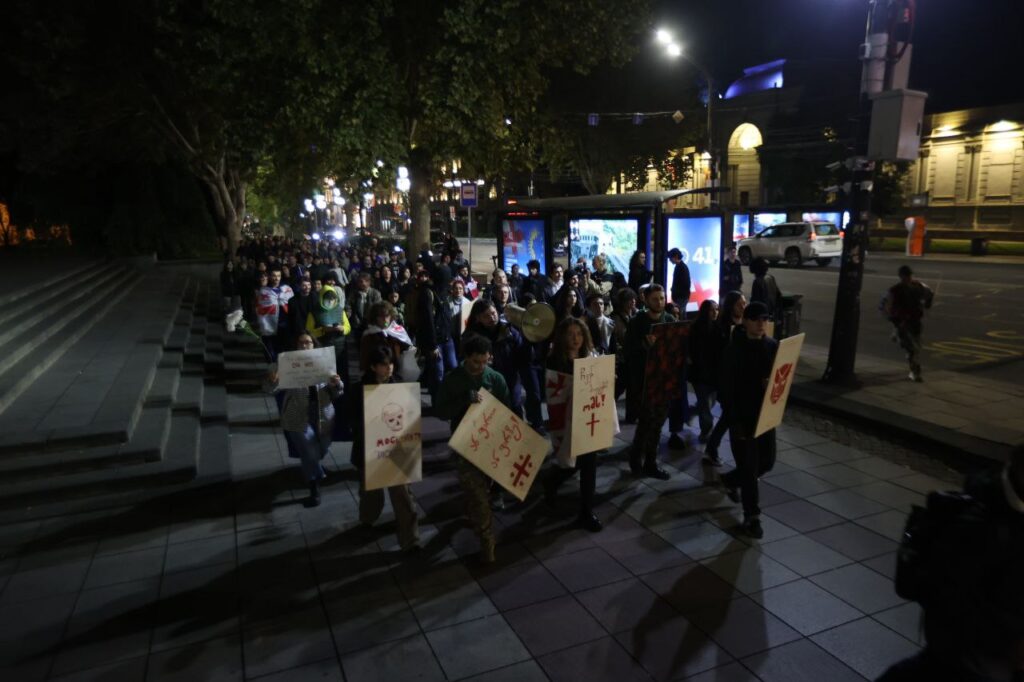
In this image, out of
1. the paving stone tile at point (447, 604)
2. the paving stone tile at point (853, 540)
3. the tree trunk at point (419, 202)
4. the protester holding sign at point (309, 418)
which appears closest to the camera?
the paving stone tile at point (447, 604)

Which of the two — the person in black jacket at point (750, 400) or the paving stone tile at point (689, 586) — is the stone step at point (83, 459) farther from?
the person in black jacket at point (750, 400)

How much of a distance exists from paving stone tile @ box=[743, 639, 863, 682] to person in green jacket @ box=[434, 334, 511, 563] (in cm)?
203

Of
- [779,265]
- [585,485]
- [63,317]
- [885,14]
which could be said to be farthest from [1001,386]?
[779,265]

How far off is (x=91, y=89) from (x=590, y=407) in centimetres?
2423

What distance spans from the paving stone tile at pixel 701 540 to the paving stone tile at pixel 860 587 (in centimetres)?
69

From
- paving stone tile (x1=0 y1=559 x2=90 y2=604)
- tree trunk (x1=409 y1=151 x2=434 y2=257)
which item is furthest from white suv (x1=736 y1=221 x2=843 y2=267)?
paving stone tile (x1=0 y1=559 x2=90 y2=604)

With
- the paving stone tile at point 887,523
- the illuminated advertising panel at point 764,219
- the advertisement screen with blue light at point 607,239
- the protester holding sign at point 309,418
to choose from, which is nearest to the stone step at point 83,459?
the protester holding sign at point 309,418

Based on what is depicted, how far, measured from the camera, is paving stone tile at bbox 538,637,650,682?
3.84 metres

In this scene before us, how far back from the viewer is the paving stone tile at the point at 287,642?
13.2 feet

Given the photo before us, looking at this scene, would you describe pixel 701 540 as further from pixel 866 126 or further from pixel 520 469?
pixel 866 126

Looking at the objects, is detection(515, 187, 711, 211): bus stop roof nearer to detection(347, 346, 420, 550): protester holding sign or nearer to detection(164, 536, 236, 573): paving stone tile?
detection(347, 346, 420, 550): protester holding sign

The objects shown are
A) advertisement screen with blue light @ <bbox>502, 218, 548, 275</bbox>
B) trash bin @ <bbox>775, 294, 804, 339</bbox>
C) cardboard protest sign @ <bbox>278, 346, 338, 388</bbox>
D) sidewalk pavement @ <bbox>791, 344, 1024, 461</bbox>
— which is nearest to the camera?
cardboard protest sign @ <bbox>278, 346, 338, 388</bbox>

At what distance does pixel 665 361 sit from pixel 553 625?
3.09 meters

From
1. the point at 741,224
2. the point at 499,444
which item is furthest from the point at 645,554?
the point at 741,224
